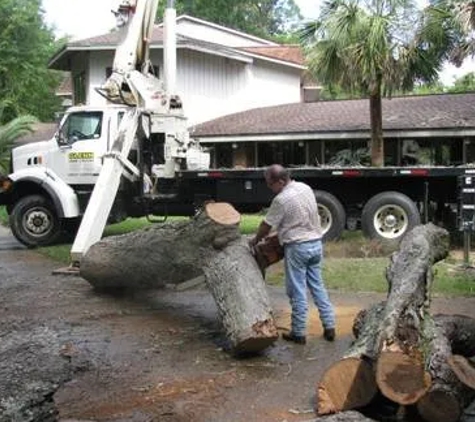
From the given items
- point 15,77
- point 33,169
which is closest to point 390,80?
point 33,169

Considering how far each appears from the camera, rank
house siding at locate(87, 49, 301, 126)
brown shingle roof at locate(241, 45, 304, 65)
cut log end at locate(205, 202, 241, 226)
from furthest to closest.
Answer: brown shingle roof at locate(241, 45, 304, 65) < house siding at locate(87, 49, 301, 126) < cut log end at locate(205, 202, 241, 226)

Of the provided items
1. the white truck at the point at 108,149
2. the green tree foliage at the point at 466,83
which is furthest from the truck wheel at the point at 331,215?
the green tree foliage at the point at 466,83

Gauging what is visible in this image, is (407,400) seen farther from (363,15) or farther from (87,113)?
(363,15)

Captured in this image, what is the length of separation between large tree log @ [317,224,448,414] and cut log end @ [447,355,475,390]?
222 millimetres

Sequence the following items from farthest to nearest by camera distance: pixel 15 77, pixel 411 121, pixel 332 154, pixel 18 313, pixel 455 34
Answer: pixel 15 77
pixel 332 154
pixel 411 121
pixel 455 34
pixel 18 313

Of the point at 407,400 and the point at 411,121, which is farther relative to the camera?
the point at 411,121

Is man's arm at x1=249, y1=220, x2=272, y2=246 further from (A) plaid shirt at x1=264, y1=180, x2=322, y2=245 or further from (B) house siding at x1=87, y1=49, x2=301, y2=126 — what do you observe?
(B) house siding at x1=87, y1=49, x2=301, y2=126

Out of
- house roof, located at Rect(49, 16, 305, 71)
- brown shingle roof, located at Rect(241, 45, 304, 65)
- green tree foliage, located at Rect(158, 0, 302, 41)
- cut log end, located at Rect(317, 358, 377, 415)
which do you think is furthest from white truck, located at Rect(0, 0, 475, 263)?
green tree foliage, located at Rect(158, 0, 302, 41)

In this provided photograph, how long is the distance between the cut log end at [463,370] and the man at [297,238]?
2.11 meters

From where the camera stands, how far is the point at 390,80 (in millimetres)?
17656

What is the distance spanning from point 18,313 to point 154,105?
6931 mm

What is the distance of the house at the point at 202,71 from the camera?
25.9m

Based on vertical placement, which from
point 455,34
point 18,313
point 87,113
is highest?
point 455,34

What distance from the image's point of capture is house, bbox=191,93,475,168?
21.3 m
